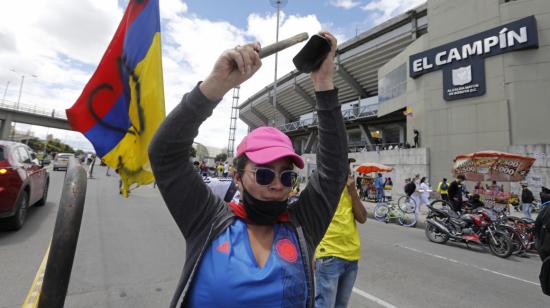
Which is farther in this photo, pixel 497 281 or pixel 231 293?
pixel 497 281

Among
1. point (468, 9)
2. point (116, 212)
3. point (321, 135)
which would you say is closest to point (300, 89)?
point (468, 9)

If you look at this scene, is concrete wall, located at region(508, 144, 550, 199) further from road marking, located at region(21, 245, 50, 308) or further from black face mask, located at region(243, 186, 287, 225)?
road marking, located at region(21, 245, 50, 308)

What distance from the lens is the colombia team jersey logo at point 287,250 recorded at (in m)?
1.22

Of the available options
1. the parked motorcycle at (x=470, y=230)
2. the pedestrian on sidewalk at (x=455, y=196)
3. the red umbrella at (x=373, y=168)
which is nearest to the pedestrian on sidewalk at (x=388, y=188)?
the red umbrella at (x=373, y=168)

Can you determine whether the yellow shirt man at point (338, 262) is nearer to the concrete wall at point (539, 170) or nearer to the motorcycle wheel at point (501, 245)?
the motorcycle wheel at point (501, 245)

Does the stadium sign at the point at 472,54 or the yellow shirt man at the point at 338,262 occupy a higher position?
the stadium sign at the point at 472,54

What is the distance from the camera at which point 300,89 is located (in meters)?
40.2

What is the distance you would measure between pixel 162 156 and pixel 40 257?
4.78 metres

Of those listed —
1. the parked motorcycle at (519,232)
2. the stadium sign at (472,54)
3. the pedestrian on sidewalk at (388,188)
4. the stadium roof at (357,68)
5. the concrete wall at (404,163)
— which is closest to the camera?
the parked motorcycle at (519,232)

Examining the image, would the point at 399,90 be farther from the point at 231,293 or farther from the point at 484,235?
the point at 231,293

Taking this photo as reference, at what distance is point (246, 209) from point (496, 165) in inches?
481

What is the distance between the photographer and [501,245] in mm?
6652

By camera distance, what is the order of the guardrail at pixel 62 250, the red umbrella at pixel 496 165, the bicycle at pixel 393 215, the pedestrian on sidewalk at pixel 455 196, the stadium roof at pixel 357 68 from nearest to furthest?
1. the guardrail at pixel 62 250
2. the red umbrella at pixel 496 165
3. the pedestrian on sidewalk at pixel 455 196
4. the bicycle at pixel 393 215
5. the stadium roof at pixel 357 68

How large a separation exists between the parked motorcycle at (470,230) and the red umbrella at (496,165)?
382 cm
